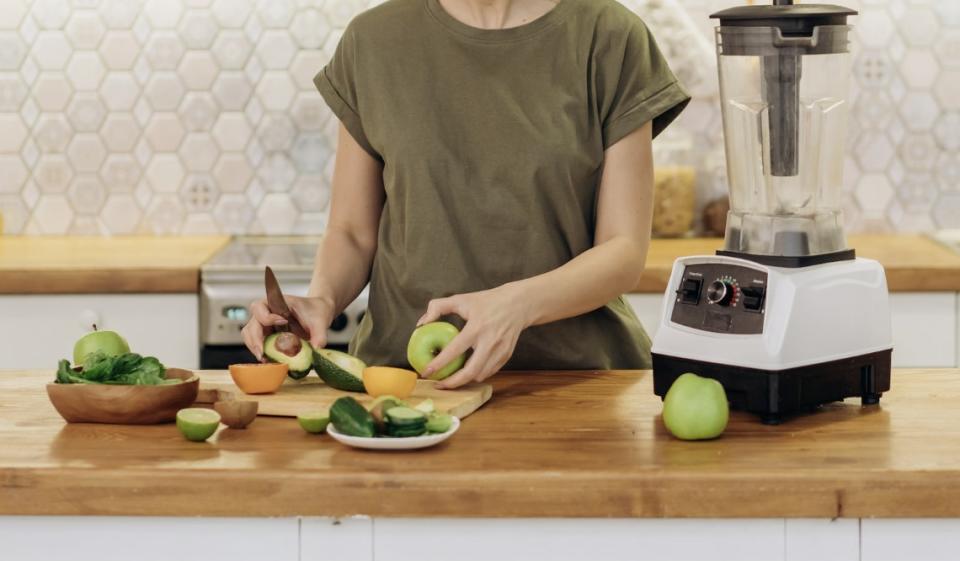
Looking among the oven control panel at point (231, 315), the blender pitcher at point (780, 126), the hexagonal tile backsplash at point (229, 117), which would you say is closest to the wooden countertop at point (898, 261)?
the hexagonal tile backsplash at point (229, 117)

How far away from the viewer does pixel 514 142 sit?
1.99m

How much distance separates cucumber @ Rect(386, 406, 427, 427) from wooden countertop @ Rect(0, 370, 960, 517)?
0.03m

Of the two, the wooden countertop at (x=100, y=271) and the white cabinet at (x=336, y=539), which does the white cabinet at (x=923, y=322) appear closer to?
the wooden countertop at (x=100, y=271)

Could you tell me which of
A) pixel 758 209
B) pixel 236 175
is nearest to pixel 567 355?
pixel 758 209

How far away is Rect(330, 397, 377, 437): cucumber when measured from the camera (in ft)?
4.84

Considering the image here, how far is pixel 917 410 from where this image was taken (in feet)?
5.49

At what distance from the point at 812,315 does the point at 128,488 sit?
2.70 feet

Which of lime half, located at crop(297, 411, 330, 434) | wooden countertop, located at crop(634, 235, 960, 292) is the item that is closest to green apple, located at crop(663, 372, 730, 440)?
lime half, located at crop(297, 411, 330, 434)

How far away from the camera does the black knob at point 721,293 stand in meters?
1.67

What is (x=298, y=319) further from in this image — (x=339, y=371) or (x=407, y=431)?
(x=407, y=431)

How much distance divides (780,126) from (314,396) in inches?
28.7

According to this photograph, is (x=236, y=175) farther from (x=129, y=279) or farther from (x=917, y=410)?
(x=917, y=410)

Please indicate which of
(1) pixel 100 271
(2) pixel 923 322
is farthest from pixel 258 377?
(2) pixel 923 322

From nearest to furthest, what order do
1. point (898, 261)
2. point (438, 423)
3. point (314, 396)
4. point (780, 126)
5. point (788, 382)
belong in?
point (438, 423)
point (788, 382)
point (314, 396)
point (780, 126)
point (898, 261)
